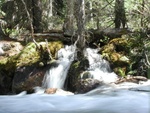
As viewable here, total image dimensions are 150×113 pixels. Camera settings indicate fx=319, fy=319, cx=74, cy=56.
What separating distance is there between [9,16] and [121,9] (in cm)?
617

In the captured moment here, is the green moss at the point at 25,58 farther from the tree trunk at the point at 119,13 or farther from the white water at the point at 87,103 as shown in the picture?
the tree trunk at the point at 119,13

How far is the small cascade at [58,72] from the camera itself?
10.7 m

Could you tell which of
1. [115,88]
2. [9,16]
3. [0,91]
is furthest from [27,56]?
[9,16]

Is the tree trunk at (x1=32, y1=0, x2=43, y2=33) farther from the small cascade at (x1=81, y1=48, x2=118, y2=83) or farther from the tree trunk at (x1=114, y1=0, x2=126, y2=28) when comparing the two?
the small cascade at (x1=81, y1=48, x2=118, y2=83)

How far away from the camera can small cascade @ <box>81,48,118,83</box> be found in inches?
398

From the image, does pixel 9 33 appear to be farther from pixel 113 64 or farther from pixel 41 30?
pixel 113 64

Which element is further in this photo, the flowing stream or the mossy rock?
the mossy rock

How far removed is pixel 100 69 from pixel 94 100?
2.47 metres

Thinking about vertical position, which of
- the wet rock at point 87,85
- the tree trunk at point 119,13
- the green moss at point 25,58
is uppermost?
the tree trunk at point 119,13

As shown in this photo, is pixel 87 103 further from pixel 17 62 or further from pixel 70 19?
pixel 70 19

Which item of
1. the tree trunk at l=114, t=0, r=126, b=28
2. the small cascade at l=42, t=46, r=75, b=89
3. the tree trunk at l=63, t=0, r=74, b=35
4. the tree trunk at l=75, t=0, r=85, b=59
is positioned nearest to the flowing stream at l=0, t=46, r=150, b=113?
the small cascade at l=42, t=46, r=75, b=89

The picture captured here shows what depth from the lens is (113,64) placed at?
10.6m

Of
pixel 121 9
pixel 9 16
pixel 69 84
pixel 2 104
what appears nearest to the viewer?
pixel 2 104

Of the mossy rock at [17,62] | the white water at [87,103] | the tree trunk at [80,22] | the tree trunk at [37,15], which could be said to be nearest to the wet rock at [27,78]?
the mossy rock at [17,62]
